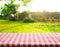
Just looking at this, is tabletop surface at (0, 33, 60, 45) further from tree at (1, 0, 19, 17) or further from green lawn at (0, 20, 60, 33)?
tree at (1, 0, 19, 17)

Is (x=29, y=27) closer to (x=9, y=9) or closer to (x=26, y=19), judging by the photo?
(x=26, y=19)

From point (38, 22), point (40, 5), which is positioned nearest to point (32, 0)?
point (40, 5)

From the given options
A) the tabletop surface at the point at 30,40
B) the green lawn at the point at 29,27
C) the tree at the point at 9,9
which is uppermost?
the tree at the point at 9,9

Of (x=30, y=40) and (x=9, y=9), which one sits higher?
(x=9, y=9)

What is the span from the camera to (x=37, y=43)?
2.00 m

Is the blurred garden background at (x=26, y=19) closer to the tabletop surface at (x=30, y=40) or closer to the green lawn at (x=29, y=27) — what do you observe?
the green lawn at (x=29, y=27)

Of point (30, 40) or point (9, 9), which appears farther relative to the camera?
point (9, 9)

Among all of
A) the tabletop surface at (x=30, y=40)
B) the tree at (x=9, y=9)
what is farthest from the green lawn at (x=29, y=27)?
the tabletop surface at (x=30, y=40)

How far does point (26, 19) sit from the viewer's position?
388cm

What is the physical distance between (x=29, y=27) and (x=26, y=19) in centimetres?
21

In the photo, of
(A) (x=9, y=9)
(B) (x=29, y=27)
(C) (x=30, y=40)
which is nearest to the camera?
(C) (x=30, y=40)

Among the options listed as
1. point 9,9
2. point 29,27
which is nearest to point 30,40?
point 29,27

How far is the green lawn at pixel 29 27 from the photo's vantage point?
385 cm

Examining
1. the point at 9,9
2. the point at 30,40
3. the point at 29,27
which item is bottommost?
the point at 29,27
